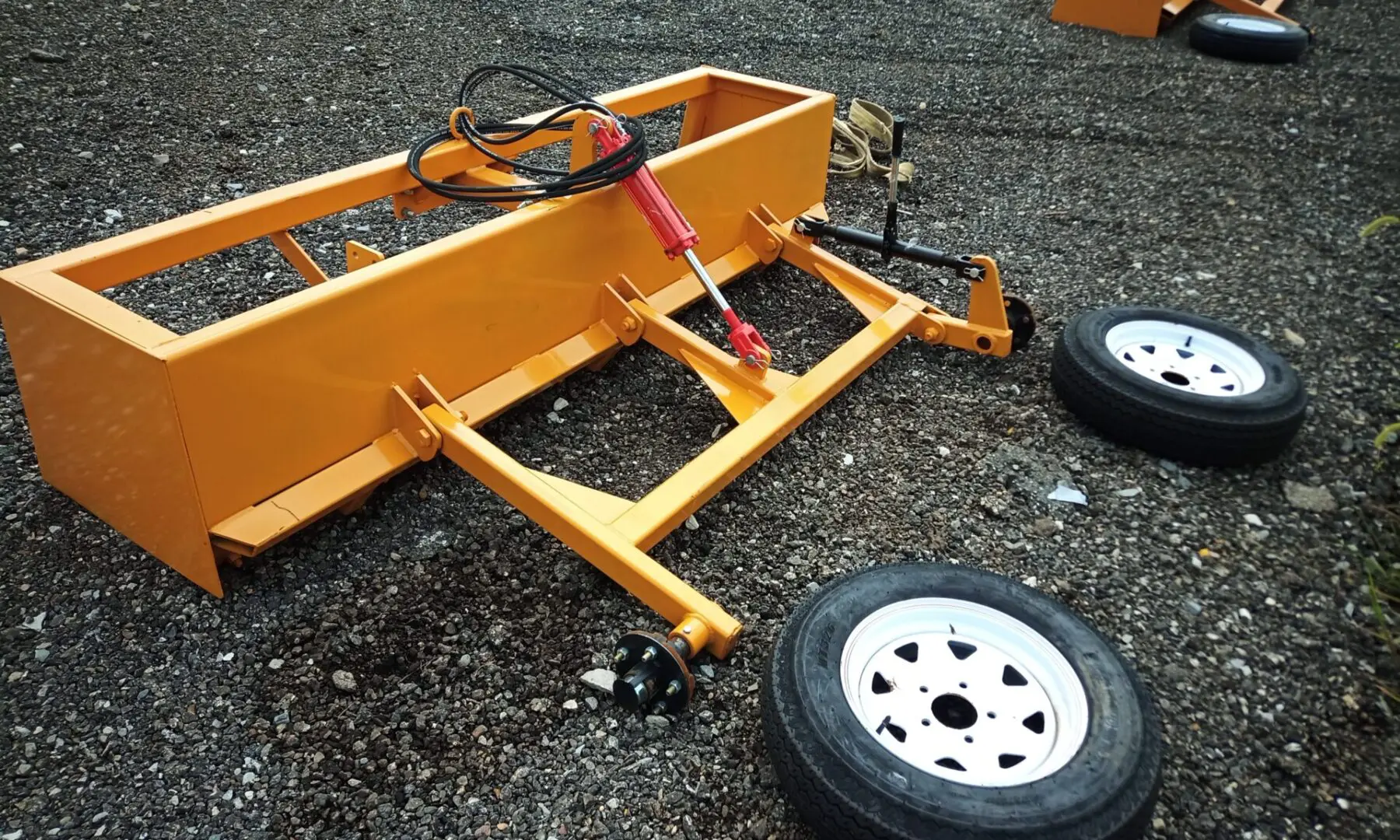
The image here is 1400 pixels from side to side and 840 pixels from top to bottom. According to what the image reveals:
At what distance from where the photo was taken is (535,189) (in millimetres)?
3248

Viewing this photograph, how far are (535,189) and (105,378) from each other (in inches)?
57.7

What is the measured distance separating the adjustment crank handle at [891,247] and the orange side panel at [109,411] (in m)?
2.77

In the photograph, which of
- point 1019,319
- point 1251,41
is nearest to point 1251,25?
point 1251,41

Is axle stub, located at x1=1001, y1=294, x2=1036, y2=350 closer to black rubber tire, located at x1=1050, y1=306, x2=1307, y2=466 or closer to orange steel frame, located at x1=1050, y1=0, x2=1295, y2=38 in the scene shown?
black rubber tire, located at x1=1050, y1=306, x2=1307, y2=466

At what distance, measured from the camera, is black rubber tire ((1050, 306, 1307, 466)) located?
338 centimetres

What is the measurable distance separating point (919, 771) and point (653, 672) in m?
0.76

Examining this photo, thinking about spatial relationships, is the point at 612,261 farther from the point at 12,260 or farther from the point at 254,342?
the point at 12,260

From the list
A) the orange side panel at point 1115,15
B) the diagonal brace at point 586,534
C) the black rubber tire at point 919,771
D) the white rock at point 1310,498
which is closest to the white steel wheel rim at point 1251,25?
the orange side panel at point 1115,15

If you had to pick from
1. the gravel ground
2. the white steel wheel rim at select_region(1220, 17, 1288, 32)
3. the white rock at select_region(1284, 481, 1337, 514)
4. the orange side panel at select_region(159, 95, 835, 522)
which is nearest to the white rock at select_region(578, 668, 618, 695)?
the gravel ground

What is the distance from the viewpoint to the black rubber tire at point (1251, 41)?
8148 mm

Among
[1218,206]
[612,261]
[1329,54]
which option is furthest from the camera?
[1329,54]

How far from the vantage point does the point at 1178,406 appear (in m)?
3.42

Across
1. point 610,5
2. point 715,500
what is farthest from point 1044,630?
point 610,5

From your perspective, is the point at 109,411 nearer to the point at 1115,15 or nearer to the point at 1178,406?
the point at 1178,406
